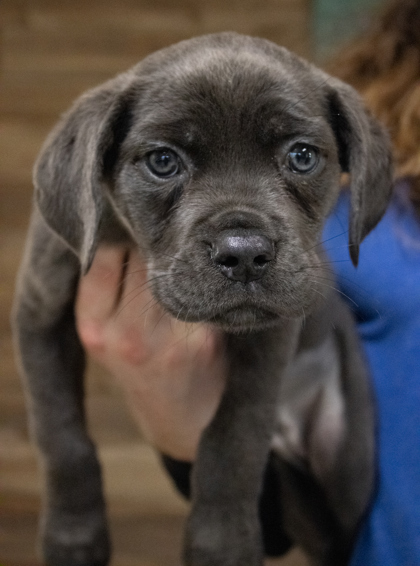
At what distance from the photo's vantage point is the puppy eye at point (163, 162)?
1.35 meters

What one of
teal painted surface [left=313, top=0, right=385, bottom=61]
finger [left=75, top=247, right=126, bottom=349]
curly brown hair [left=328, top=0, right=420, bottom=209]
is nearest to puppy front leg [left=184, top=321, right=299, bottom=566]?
finger [left=75, top=247, right=126, bottom=349]

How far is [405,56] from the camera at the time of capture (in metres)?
2.37

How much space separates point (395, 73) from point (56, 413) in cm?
165

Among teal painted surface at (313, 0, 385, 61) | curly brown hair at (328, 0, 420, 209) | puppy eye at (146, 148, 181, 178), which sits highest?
teal painted surface at (313, 0, 385, 61)

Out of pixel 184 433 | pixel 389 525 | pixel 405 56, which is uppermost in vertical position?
pixel 405 56

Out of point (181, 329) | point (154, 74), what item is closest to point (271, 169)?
point (154, 74)

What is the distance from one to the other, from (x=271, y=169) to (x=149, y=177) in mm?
265

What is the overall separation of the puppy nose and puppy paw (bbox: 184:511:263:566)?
0.60 meters

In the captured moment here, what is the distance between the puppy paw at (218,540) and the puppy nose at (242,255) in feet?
1.96

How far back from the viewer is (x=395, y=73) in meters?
2.32

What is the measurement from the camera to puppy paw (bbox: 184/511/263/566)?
1.43 m

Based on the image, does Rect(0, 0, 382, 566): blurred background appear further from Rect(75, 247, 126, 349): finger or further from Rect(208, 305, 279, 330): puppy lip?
Rect(208, 305, 279, 330): puppy lip

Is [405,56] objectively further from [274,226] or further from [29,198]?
[29,198]

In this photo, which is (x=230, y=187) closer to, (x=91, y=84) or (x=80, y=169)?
(x=80, y=169)
